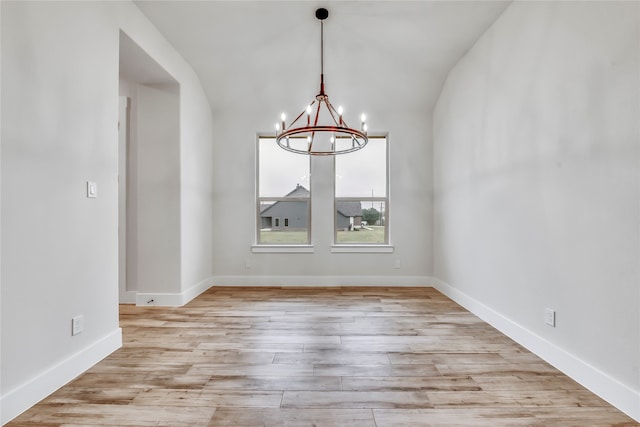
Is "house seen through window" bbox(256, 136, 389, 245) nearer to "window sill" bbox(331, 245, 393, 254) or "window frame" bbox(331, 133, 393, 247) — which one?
"window frame" bbox(331, 133, 393, 247)

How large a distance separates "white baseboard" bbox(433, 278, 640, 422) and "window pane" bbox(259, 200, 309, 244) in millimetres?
2583

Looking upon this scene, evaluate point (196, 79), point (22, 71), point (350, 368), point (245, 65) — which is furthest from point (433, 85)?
point (22, 71)

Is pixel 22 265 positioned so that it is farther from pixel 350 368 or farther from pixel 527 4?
pixel 527 4

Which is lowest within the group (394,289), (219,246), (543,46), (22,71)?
(394,289)

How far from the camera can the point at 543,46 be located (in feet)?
7.78

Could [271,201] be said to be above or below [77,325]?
above

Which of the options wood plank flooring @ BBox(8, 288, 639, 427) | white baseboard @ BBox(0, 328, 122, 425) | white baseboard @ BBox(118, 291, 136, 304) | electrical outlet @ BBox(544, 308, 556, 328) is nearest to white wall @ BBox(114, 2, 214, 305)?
white baseboard @ BBox(118, 291, 136, 304)

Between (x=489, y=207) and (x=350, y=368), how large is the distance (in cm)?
204

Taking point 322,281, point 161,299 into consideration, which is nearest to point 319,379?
point 161,299

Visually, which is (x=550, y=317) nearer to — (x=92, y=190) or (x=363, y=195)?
(x=363, y=195)

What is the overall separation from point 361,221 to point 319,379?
3113 millimetres

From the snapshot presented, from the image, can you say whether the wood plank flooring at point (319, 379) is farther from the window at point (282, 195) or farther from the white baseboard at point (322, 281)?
the window at point (282, 195)

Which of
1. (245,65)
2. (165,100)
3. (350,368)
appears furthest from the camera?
(245,65)

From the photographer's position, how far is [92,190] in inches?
88.0
